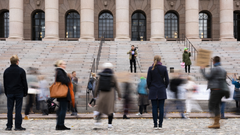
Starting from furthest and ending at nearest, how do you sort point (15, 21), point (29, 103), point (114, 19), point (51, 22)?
point (114, 19) → point (15, 21) → point (51, 22) → point (29, 103)

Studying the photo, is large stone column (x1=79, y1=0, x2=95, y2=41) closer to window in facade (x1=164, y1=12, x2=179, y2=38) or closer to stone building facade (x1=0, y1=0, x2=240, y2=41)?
stone building facade (x1=0, y1=0, x2=240, y2=41)

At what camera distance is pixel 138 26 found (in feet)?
124

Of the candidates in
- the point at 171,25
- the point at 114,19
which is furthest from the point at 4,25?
the point at 171,25

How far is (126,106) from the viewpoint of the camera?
11.5m

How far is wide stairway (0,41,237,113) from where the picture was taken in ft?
64.0

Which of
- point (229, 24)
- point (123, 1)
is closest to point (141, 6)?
point (123, 1)

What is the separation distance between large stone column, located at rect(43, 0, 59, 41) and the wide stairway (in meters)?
4.51

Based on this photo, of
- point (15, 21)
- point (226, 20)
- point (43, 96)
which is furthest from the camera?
point (226, 20)

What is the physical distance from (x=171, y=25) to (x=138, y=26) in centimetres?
397

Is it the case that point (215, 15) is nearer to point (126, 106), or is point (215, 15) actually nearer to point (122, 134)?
point (126, 106)

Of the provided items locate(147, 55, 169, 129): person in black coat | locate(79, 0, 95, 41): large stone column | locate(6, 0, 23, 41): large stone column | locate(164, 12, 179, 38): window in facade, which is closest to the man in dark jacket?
locate(147, 55, 169, 129): person in black coat

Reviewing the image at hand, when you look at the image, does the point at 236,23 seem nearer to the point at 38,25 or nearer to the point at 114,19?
the point at 114,19

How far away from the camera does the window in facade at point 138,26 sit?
37719 mm

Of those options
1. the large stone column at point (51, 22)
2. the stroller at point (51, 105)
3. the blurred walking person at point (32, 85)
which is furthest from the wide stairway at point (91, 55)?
the large stone column at point (51, 22)
